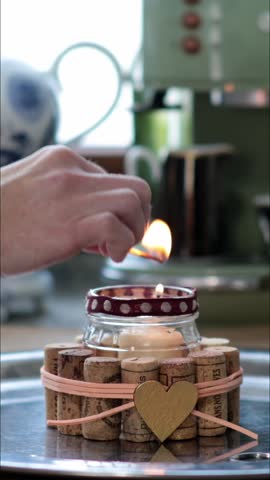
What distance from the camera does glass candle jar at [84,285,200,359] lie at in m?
0.70

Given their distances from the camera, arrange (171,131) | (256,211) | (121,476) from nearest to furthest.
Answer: (121,476) < (256,211) < (171,131)

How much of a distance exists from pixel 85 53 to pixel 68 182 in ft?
1.45

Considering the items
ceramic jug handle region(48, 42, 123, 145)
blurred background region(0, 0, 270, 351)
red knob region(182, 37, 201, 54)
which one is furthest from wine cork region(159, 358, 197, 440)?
red knob region(182, 37, 201, 54)

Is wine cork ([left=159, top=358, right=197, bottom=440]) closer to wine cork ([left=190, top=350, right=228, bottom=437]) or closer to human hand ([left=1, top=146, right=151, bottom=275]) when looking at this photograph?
wine cork ([left=190, top=350, right=228, bottom=437])

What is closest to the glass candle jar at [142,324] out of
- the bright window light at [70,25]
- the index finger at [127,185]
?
the index finger at [127,185]

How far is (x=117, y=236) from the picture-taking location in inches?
22.5

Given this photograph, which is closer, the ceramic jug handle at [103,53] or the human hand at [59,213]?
the human hand at [59,213]

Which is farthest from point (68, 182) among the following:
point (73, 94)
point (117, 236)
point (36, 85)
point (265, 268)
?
point (73, 94)

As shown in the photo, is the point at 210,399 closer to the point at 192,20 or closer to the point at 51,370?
the point at 51,370

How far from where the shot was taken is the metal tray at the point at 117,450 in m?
0.56

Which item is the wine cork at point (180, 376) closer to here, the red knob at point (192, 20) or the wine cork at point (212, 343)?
the wine cork at point (212, 343)

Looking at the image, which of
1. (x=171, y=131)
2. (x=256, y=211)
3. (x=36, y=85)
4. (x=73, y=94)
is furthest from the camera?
(x=73, y=94)

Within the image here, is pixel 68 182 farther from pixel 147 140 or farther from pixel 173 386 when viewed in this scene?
pixel 147 140

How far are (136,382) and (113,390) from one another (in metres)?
0.02
